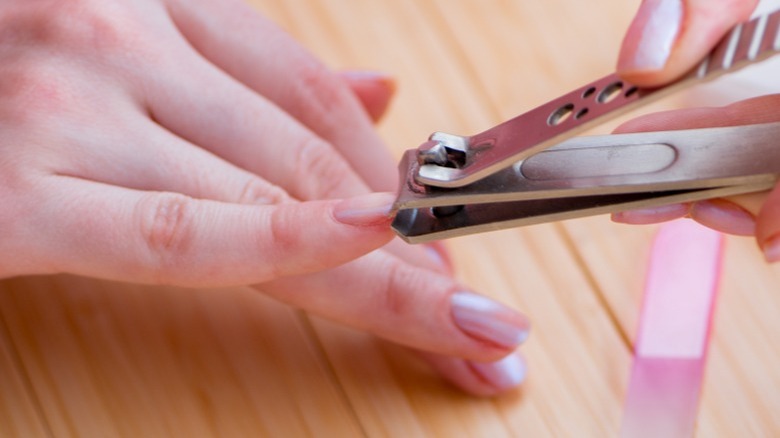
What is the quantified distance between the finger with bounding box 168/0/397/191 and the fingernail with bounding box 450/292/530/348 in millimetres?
121

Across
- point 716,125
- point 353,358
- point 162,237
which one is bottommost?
point 353,358

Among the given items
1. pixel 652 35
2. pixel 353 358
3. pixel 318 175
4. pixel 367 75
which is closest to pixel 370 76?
pixel 367 75

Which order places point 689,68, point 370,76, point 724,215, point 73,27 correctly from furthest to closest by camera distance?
point 370,76 < point 73,27 < point 724,215 < point 689,68

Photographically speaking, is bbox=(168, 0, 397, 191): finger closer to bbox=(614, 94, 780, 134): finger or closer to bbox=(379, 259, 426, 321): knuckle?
bbox=(379, 259, 426, 321): knuckle

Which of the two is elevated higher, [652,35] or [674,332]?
[652,35]

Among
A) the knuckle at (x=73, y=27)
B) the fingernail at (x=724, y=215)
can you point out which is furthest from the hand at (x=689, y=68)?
the knuckle at (x=73, y=27)

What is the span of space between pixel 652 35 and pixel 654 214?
Result: 0.14 metres

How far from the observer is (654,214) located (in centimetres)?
55

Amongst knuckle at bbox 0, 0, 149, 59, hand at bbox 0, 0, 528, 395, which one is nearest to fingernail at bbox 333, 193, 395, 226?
hand at bbox 0, 0, 528, 395

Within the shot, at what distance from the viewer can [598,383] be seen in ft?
2.12

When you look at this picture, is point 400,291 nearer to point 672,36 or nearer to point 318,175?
point 318,175

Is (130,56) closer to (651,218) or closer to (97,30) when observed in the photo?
(97,30)

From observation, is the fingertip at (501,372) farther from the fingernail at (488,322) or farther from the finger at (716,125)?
the finger at (716,125)

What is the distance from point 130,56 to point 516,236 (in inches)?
11.9
